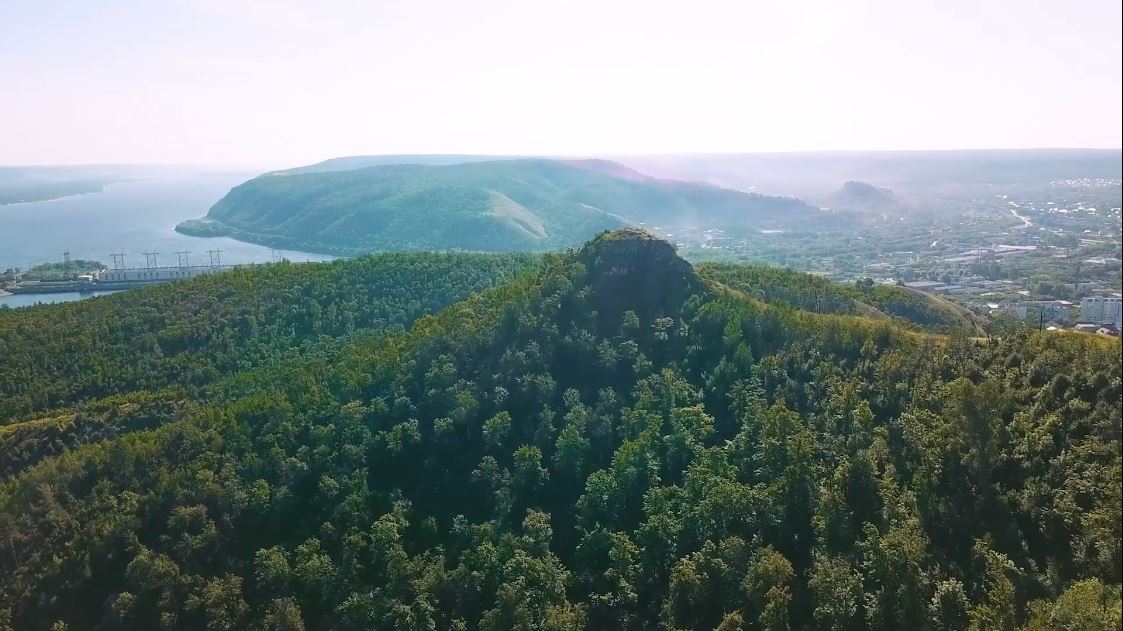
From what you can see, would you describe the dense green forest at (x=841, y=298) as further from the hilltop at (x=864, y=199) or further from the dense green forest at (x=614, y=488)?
the hilltop at (x=864, y=199)

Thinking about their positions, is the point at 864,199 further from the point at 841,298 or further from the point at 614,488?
the point at 614,488

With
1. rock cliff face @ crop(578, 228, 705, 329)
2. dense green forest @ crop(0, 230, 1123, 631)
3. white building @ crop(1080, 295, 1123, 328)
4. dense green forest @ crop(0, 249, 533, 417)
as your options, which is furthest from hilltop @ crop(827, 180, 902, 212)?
dense green forest @ crop(0, 230, 1123, 631)

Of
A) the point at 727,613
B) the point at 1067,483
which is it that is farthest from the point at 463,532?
the point at 1067,483

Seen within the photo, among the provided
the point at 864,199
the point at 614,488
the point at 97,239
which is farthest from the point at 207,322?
the point at 864,199

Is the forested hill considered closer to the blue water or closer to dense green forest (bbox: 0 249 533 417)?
the blue water

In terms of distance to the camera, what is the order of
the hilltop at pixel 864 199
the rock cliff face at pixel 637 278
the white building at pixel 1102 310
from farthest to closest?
the hilltop at pixel 864 199 → the white building at pixel 1102 310 → the rock cliff face at pixel 637 278

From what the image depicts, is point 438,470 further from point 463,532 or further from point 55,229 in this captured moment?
point 55,229

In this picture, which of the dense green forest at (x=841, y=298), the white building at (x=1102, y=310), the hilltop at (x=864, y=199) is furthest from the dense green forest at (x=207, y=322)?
the hilltop at (x=864, y=199)
